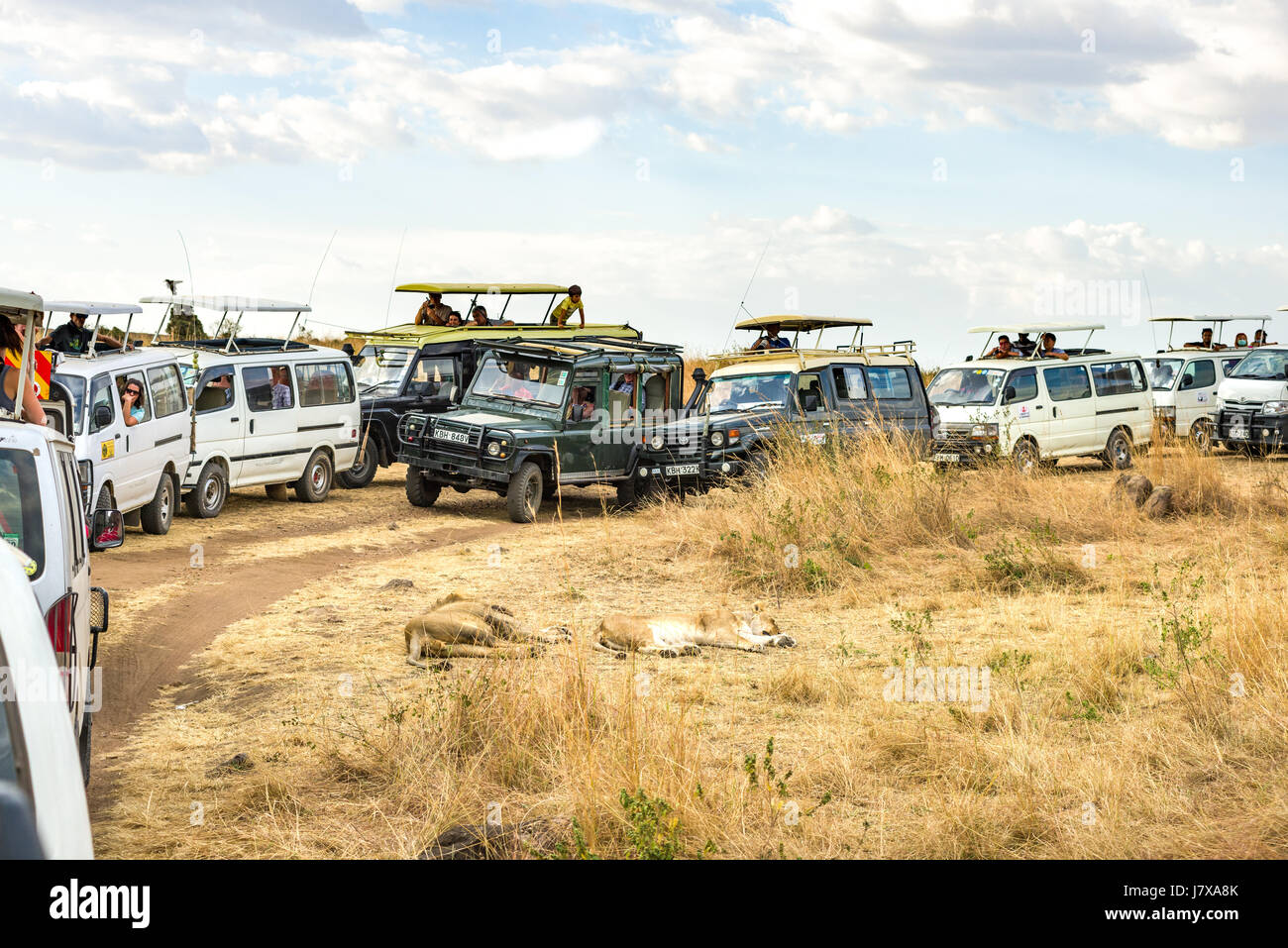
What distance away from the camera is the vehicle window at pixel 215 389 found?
14688 mm

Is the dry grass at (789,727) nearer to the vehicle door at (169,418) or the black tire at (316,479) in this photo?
the vehicle door at (169,418)

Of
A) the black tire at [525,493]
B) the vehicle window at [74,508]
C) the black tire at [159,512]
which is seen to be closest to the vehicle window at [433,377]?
the black tire at [525,493]

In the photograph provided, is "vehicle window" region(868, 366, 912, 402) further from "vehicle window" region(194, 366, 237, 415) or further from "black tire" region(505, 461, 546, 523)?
"vehicle window" region(194, 366, 237, 415)

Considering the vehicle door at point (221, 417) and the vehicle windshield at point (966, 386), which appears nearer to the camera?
the vehicle door at point (221, 417)

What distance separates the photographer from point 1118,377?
20594 mm

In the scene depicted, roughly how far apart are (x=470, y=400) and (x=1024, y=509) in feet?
23.3

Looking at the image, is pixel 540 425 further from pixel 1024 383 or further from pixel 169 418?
pixel 1024 383

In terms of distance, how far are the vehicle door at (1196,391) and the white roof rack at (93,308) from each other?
1894cm

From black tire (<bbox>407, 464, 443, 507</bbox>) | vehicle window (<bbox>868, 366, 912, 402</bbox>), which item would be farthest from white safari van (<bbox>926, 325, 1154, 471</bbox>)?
black tire (<bbox>407, 464, 443, 507</bbox>)

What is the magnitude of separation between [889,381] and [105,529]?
1227 cm

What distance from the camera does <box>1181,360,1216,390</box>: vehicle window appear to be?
24.0 metres

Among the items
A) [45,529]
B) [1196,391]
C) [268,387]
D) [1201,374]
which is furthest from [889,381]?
[45,529]

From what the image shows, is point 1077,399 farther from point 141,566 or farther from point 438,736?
point 438,736
